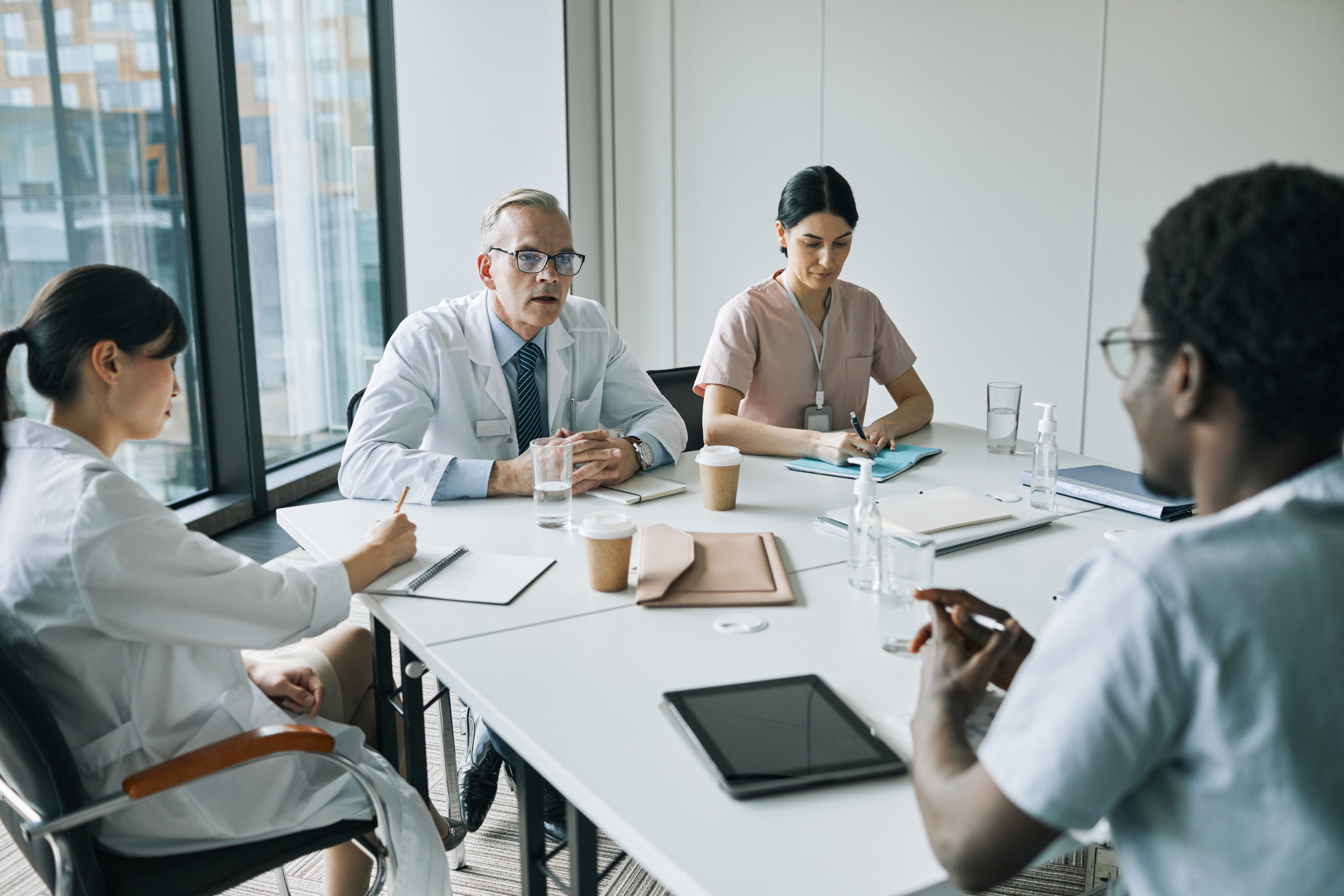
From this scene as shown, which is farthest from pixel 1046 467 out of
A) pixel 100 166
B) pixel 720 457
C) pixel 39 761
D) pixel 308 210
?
pixel 308 210

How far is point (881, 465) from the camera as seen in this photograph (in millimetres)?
2391

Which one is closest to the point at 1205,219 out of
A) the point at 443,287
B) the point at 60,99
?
the point at 60,99

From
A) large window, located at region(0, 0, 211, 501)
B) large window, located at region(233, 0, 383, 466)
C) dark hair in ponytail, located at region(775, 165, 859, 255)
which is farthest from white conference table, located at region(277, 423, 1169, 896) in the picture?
large window, located at region(233, 0, 383, 466)

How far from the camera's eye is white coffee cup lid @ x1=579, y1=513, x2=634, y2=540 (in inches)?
62.3

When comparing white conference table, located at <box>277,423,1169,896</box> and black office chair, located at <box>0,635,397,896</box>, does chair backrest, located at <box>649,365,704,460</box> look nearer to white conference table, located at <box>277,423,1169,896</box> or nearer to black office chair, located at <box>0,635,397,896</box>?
white conference table, located at <box>277,423,1169,896</box>

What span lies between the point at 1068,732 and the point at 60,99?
13.2ft

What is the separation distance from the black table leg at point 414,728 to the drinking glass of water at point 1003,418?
1.54 m

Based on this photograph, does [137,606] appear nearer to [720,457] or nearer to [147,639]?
[147,639]

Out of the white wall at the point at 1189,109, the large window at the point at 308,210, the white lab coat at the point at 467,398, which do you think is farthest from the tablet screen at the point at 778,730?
the large window at the point at 308,210

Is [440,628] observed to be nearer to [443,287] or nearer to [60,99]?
[60,99]

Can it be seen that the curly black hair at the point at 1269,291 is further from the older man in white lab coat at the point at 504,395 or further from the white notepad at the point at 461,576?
the older man in white lab coat at the point at 504,395

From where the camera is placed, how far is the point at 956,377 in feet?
13.8

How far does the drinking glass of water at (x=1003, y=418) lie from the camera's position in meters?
2.55

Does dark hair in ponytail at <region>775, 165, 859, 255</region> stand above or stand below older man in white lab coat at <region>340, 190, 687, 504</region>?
above
